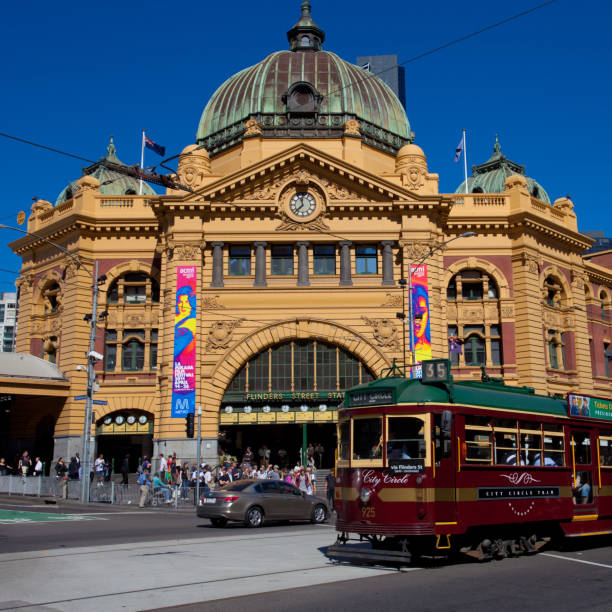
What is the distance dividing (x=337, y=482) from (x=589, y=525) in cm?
668

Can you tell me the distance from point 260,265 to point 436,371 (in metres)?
29.6

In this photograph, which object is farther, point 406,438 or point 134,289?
point 134,289

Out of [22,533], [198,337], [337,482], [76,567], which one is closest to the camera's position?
[76,567]

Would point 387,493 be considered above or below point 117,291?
below

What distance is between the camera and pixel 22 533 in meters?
21.2

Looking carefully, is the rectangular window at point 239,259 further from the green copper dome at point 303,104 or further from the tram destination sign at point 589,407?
the tram destination sign at point 589,407

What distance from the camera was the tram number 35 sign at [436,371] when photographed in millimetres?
15594

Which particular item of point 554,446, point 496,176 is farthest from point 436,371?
point 496,176

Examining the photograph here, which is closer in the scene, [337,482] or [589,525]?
[337,482]

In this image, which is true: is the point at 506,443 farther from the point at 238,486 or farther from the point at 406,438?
the point at 238,486

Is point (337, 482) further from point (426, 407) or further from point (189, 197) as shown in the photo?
point (189, 197)

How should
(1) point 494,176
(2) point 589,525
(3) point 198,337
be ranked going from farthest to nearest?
(1) point 494,176 < (3) point 198,337 < (2) point 589,525

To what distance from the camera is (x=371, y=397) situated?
15.9 metres

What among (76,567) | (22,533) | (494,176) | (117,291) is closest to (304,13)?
(494,176)
